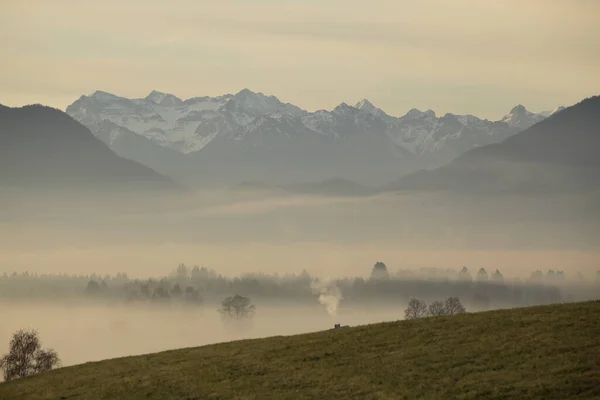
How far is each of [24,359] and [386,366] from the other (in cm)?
5843

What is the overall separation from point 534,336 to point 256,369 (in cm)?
1970

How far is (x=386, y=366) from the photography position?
224 ft

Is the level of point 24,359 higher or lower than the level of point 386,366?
higher

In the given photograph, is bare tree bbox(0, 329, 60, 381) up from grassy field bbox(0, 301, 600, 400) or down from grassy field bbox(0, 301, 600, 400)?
up

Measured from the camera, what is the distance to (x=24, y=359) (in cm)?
11381

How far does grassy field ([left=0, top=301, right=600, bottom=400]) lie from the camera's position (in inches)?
2366

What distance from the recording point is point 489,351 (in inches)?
2630

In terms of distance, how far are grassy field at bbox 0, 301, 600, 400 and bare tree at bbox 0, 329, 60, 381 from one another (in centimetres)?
2491

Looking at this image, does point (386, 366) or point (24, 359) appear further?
point (24, 359)

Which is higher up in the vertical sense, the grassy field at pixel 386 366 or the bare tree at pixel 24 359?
the bare tree at pixel 24 359

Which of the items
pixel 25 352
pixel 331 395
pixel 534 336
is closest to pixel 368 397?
pixel 331 395

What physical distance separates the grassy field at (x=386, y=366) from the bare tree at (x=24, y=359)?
24911mm

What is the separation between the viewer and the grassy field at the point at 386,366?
197 feet

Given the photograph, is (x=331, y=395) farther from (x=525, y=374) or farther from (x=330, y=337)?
(x=330, y=337)
